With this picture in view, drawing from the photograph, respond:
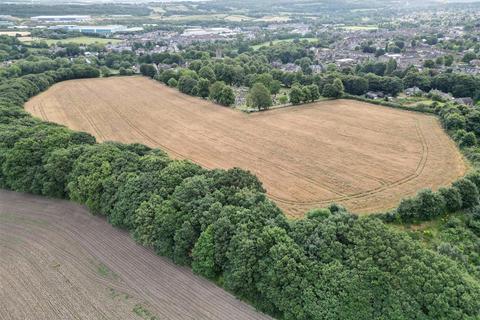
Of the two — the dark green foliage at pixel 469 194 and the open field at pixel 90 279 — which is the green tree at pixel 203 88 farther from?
the dark green foliage at pixel 469 194

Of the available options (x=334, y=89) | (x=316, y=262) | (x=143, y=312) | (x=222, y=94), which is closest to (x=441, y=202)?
(x=316, y=262)

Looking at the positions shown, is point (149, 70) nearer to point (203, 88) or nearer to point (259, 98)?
point (203, 88)

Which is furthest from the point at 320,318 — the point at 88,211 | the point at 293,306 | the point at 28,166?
the point at 28,166

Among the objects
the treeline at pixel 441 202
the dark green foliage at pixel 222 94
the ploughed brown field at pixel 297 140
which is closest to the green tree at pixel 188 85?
the ploughed brown field at pixel 297 140

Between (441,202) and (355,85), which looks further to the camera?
(355,85)

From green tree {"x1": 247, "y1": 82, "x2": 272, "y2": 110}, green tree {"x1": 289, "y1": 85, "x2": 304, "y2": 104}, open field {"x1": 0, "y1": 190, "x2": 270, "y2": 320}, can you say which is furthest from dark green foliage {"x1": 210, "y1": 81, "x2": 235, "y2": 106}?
open field {"x1": 0, "y1": 190, "x2": 270, "y2": 320}

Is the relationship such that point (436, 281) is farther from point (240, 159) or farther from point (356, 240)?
point (240, 159)
